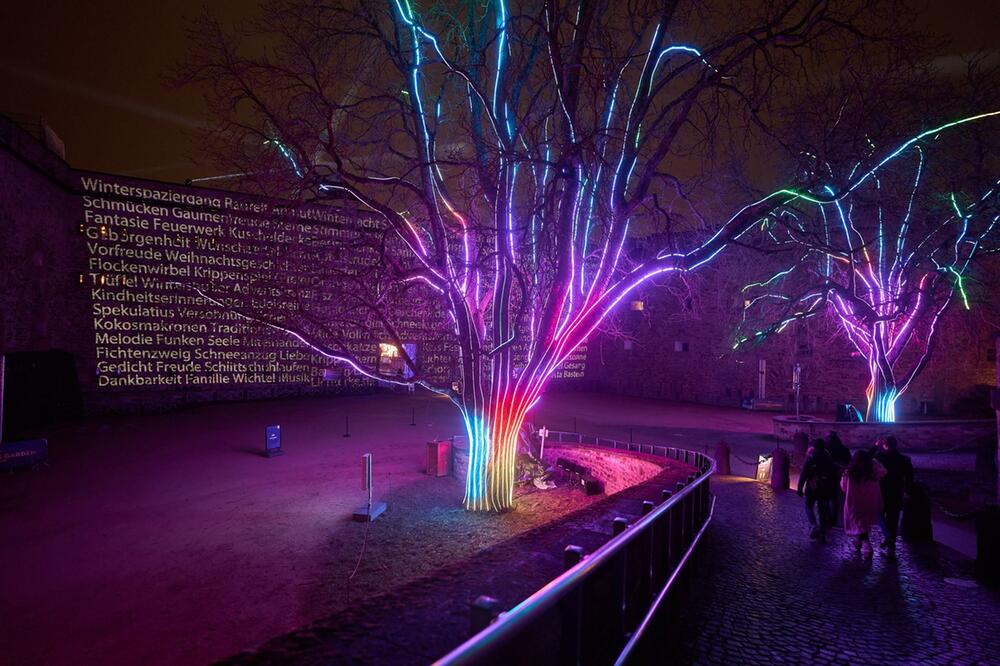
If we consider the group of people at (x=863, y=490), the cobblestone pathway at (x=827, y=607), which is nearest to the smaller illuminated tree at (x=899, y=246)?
the group of people at (x=863, y=490)

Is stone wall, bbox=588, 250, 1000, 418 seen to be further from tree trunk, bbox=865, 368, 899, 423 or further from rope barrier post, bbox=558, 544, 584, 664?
rope barrier post, bbox=558, 544, 584, 664

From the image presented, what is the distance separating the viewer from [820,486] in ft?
24.9

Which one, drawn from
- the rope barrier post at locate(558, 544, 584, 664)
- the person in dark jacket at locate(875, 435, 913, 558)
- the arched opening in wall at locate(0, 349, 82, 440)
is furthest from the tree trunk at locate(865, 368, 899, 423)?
the arched opening in wall at locate(0, 349, 82, 440)

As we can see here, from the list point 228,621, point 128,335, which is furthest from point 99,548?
point 128,335

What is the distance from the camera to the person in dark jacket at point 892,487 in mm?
7012

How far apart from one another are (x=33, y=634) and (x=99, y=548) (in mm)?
3121

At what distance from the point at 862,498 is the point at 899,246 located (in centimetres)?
1406

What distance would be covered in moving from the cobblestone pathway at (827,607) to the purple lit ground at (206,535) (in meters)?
2.72

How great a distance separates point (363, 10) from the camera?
9430 millimetres

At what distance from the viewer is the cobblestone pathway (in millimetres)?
4191

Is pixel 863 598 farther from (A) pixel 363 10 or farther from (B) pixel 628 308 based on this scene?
(B) pixel 628 308

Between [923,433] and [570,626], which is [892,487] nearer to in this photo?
→ [570,626]

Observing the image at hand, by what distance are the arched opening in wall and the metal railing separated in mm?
23178

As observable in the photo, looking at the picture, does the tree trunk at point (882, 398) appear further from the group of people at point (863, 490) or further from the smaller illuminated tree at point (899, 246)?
the group of people at point (863, 490)
